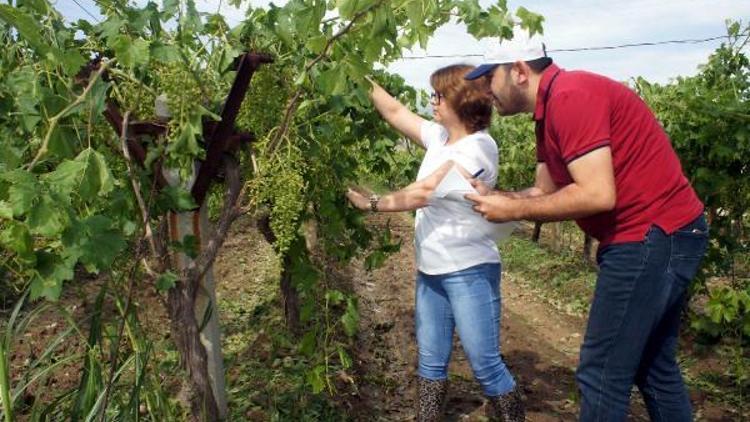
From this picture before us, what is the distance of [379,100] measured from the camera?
9.67 feet

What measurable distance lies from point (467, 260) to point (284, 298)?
218 centimetres

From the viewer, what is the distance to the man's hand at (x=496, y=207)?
7.16ft

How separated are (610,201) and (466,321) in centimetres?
80

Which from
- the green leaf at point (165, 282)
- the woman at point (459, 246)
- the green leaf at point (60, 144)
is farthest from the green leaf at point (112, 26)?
the woman at point (459, 246)

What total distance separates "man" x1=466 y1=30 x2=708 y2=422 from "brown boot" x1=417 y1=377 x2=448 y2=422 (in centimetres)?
64

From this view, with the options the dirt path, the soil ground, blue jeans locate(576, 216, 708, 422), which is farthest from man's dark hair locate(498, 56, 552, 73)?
the dirt path

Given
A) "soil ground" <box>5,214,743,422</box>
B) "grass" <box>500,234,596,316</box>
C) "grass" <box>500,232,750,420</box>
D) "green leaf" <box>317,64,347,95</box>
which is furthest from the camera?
"grass" <box>500,234,596,316</box>

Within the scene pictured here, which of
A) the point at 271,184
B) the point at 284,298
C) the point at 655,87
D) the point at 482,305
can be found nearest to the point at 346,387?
the point at 284,298

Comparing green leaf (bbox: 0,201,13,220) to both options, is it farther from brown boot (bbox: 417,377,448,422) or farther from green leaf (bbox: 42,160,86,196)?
brown boot (bbox: 417,377,448,422)

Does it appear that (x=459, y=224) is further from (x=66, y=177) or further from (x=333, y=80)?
(x=66, y=177)

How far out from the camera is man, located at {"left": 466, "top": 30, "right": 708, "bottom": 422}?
192 centimetres

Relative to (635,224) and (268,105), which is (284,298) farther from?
(635,224)

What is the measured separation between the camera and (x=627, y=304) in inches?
81.0

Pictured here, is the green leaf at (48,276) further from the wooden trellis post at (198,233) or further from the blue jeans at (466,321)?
the blue jeans at (466,321)
